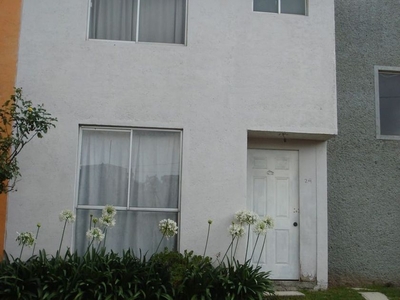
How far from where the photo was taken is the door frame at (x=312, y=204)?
7941 mm

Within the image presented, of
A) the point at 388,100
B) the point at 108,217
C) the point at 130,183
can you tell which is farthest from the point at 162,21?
the point at 388,100

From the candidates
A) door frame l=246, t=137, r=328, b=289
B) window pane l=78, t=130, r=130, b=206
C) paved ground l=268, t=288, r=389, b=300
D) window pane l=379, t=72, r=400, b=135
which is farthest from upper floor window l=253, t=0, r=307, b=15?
paved ground l=268, t=288, r=389, b=300

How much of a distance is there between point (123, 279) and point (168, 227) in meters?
0.94

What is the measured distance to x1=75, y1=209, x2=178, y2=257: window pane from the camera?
284 inches

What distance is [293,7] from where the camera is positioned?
8.12 m

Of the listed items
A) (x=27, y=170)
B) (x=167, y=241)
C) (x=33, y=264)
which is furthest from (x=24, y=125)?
(x=167, y=241)

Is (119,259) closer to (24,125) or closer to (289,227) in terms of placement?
(24,125)

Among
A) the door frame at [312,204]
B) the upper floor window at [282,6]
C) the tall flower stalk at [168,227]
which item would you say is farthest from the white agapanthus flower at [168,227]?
the upper floor window at [282,6]

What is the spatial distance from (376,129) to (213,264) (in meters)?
3.84

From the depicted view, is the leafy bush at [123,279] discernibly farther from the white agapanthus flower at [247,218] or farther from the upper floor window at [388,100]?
the upper floor window at [388,100]

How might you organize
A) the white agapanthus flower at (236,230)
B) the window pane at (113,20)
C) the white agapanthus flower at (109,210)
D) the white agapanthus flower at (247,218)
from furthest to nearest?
the window pane at (113,20) → the white agapanthus flower at (247,218) → the white agapanthus flower at (236,230) → the white agapanthus flower at (109,210)

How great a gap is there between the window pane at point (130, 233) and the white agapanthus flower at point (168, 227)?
0.39m

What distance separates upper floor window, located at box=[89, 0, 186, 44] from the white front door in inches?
94.5

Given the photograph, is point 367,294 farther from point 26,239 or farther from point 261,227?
point 26,239
